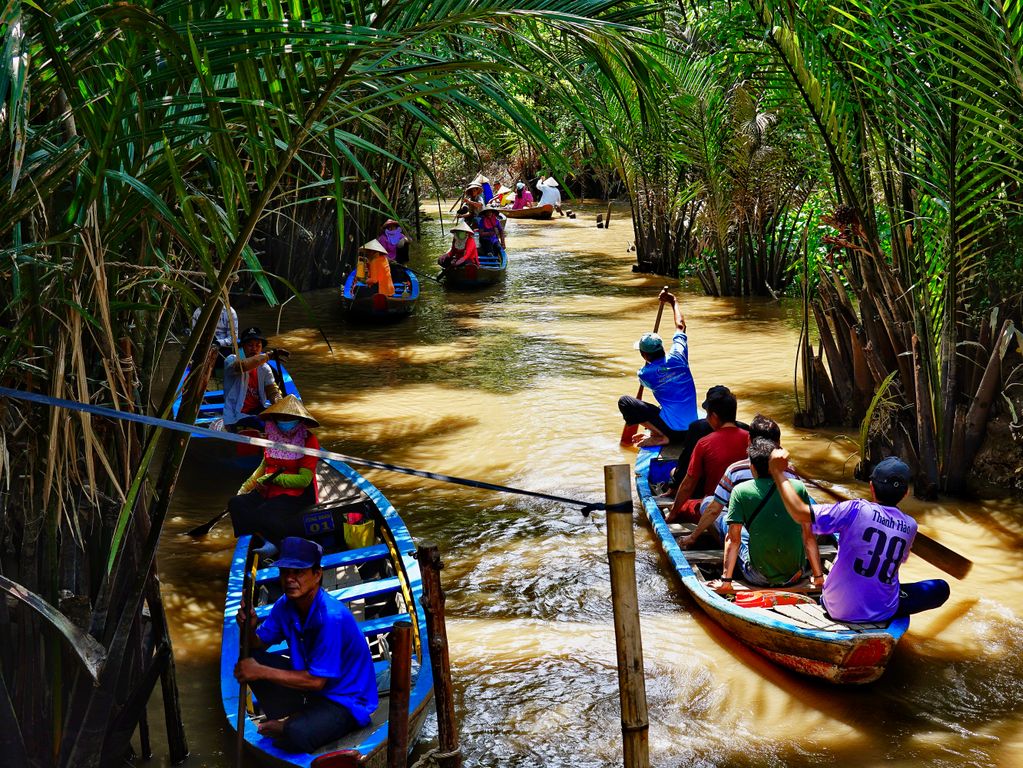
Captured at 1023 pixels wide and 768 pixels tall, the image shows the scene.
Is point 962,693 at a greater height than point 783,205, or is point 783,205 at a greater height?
point 783,205

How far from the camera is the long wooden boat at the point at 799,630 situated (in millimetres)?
5184

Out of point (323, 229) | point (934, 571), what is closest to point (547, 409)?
point (934, 571)

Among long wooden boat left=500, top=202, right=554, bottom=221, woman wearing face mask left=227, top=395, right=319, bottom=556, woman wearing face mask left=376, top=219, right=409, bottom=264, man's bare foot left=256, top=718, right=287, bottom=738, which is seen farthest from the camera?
long wooden boat left=500, top=202, right=554, bottom=221

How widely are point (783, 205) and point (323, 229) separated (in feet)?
25.7

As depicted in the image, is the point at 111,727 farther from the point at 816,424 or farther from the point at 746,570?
the point at 816,424

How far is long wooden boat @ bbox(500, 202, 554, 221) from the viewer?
1200 inches

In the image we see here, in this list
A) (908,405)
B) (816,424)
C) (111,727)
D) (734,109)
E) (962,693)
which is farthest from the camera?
(734,109)

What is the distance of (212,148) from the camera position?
3.35m

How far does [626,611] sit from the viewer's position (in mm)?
3584

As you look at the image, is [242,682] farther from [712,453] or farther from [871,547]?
[712,453]

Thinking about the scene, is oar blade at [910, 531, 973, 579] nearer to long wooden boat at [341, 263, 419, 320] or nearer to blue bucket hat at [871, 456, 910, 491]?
blue bucket hat at [871, 456, 910, 491]

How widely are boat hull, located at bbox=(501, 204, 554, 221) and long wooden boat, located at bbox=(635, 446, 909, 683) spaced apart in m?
24.7

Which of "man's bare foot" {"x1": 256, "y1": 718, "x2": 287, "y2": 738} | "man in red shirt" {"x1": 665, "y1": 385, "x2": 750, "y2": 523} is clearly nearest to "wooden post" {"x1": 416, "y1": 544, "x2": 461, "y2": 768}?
"man's bare foot" {"x1": 256, "y1": 718, "x2": 287, "y2": 738}

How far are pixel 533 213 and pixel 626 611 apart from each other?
91.3ft
